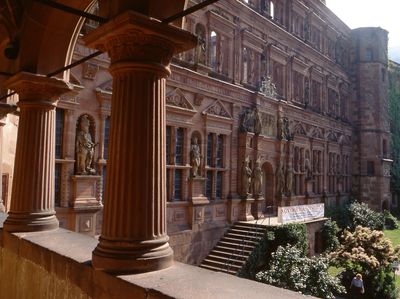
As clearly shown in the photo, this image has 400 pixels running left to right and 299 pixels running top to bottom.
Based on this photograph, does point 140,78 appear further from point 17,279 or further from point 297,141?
point 297,141

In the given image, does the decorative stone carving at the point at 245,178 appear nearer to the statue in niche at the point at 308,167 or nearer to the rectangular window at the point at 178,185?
the rectangular window at the point at 178,185

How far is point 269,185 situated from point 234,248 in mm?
6080

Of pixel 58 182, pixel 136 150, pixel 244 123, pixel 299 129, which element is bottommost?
pixel 58 182

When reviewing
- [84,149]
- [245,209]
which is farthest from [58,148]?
[245,209]

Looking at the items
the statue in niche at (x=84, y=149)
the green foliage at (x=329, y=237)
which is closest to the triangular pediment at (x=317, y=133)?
the green foliage at (x=329, y=237)

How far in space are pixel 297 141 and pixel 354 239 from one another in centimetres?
837

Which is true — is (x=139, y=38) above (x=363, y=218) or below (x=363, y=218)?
above

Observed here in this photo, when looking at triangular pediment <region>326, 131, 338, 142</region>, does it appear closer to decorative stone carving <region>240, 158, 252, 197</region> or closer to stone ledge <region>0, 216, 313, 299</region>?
decorative stone carving <region>240, 158, 252, 197</region>

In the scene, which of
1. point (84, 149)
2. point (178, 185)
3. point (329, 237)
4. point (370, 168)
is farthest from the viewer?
point (370, 168)

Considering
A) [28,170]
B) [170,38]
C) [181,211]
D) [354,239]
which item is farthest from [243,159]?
[170,38]

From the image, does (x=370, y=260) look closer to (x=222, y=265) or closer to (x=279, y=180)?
(x=222, y=265)

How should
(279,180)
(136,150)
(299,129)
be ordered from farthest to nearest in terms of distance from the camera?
(299,129), (279,180), (136,150)

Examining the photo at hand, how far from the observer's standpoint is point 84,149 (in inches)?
446

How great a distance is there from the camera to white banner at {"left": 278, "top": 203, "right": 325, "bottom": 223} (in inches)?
666
